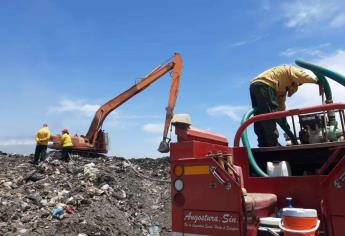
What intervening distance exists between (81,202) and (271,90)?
21.2ft

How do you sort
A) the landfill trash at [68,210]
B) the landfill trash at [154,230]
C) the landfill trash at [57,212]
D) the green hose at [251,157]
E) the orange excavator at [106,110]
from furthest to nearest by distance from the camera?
the orange excavator at [106,110], the landfill trash at [68,210], the landfill trash at [154,230], the landfill trash at [57,212], the green hose at [251,157]

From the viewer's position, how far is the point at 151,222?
10164 mm

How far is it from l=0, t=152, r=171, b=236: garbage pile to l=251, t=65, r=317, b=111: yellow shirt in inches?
196

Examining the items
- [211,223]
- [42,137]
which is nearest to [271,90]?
[211,223]

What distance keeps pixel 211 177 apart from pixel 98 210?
693cm

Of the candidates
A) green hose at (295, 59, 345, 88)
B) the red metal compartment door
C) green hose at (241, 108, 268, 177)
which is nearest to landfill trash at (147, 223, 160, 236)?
green hose at (241, 108, 268, 177)

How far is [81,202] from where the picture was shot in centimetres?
1026

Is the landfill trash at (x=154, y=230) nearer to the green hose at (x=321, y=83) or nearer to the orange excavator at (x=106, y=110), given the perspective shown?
the green hose at (x=321, y=83)

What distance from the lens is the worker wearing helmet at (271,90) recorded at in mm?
5059

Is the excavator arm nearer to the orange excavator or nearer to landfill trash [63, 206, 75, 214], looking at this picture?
the orange excavator

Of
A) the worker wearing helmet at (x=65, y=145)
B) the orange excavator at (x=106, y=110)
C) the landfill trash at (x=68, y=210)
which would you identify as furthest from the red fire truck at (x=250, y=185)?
the orange excavator at (x=106, y=110)

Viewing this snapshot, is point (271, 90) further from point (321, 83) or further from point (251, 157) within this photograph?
point (251, 157)

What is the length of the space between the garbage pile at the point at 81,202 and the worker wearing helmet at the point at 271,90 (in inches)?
185

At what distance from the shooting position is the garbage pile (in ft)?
29.3
